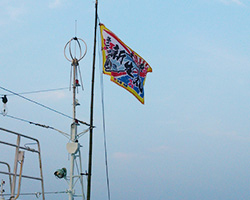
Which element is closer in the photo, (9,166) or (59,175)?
(9,166)

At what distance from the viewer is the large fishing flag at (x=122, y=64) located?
19.4 metres

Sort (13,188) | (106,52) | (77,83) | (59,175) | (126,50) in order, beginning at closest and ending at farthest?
1. (13,188)
2. (59,175)
3. (77,83)
4. (106,52)
5. (126,50)

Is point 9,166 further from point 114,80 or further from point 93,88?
point 114,80

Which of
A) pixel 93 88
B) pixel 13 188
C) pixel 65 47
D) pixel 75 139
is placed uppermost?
pixel 65 47

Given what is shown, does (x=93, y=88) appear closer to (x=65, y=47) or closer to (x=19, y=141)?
(x=65, y=47)

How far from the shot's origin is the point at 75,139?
1641cm

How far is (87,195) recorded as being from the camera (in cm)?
1608

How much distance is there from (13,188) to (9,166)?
0.75 metres

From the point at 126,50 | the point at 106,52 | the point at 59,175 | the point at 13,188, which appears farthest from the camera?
the point at 126,50

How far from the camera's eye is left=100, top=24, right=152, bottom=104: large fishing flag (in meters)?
19.4

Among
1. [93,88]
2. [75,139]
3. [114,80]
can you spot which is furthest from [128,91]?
[75,139]

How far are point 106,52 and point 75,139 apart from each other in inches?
194

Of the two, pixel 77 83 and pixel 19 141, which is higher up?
pixel 77 83

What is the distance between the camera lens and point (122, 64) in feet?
66.3
